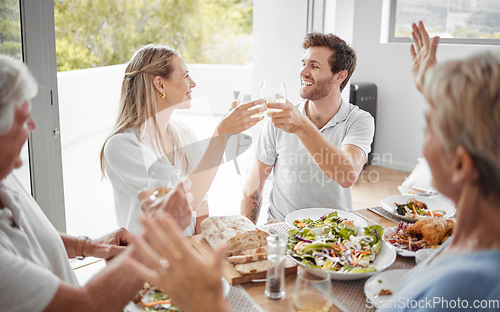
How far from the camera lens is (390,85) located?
5543mm

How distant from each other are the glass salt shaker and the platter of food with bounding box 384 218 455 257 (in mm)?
535

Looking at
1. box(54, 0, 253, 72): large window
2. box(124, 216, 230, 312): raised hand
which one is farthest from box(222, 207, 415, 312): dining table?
box(54, 0, 253, 72): large window

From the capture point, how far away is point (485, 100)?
31.0 inches

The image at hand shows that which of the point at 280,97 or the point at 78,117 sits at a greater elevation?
the point at 280,97

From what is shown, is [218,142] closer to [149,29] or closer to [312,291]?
[312,291]

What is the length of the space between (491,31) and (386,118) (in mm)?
1449

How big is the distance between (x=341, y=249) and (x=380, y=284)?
228 millimetres

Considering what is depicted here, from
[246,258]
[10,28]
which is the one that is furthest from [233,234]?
[10,28]

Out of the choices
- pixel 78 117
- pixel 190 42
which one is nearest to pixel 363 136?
pixel 78 117

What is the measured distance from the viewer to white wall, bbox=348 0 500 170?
17.7 feet

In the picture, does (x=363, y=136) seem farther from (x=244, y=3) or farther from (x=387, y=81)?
(x=244, y=3)

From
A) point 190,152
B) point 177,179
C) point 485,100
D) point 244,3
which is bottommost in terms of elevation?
point 190,152

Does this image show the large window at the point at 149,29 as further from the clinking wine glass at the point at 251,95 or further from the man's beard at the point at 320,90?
the clinking wine glass at the point at 251,95

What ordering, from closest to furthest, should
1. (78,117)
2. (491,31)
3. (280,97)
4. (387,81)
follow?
(280,97) → (491,31) → (387,81) → (78,117)
